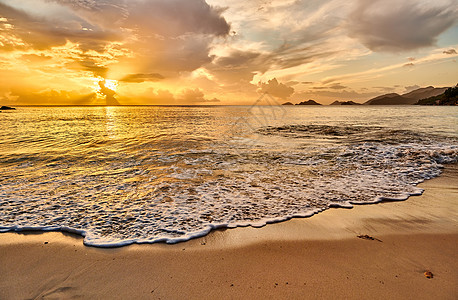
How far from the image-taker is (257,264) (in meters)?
3.38

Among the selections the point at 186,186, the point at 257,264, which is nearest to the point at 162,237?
the point at 257,264

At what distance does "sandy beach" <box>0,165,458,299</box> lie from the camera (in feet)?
9.47

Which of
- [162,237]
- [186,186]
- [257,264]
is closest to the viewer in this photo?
[257,264]

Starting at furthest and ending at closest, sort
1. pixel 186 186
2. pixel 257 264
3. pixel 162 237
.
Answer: pixel 186 186 → pixel 162 237 → pixel 257 264

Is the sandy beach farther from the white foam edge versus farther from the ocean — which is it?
the ocean

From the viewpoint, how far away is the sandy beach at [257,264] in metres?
2.89

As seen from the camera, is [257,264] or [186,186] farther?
[186,186]

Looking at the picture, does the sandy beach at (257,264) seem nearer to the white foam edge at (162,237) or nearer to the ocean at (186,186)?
the white foam edge at (162,237)

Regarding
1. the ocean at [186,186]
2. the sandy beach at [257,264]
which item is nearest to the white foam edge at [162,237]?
the ocean at [186,186]

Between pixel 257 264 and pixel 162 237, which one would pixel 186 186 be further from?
pixel 257 264

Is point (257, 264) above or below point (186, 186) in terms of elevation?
below

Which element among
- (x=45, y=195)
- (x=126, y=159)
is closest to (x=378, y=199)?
(x=45, y=195)

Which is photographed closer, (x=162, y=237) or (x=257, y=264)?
(x=257, y=264)

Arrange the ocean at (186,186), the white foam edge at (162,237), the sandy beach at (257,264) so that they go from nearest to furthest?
the sandy beach at (257,264) → the white foam edge at (162,237) → the ocean at (186,186)
